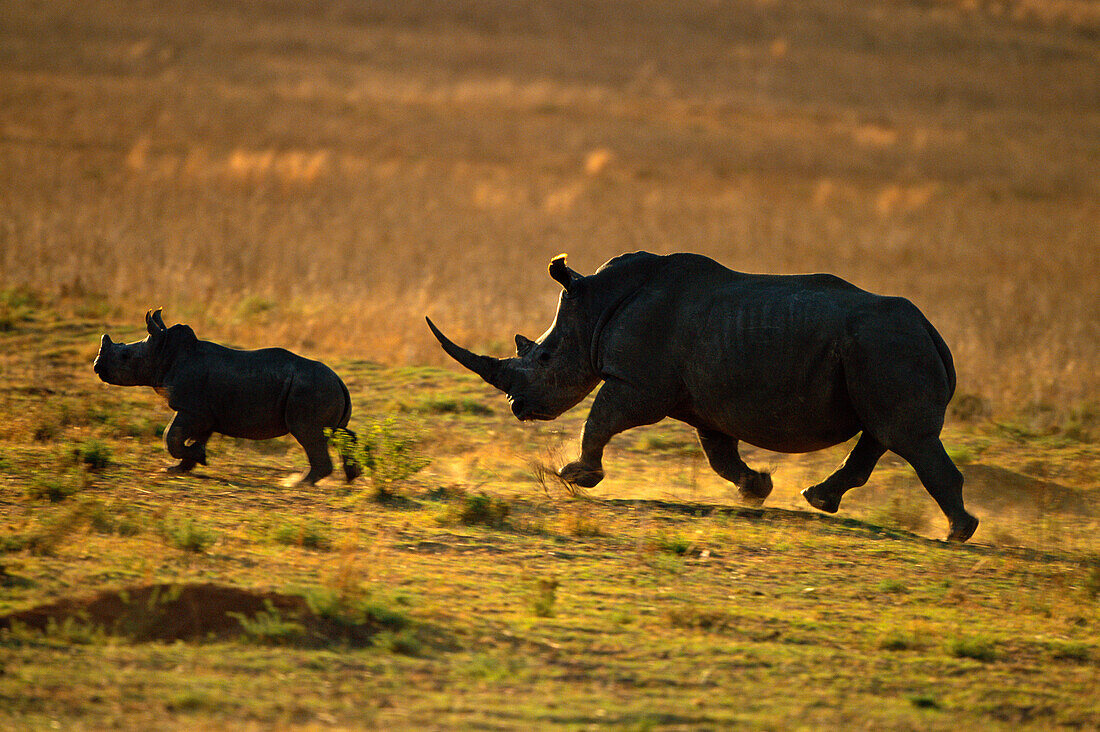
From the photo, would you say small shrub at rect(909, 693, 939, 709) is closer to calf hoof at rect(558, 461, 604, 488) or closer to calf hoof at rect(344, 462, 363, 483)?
calf hoof at rect(558, 461, 604, 488)

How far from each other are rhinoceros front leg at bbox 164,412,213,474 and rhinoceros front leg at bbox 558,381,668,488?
236 centimetres

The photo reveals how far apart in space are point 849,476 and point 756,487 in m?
0.66

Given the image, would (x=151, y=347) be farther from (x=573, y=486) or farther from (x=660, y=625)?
(x=660, y=625)

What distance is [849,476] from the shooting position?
8.47 metres

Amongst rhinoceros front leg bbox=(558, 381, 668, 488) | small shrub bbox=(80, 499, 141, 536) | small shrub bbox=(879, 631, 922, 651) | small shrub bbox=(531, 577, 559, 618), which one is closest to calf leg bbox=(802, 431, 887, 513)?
rhinoceros front leg bbox=(558, 381, 668, 488)

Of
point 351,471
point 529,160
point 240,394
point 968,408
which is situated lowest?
point 351,471

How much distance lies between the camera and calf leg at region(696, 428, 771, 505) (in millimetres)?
8852

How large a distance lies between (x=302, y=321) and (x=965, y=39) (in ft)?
151

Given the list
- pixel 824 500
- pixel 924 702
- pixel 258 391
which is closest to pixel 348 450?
pixel 258 391

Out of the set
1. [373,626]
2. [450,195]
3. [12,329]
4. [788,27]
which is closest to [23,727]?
[373,626]

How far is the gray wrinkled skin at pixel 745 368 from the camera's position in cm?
782

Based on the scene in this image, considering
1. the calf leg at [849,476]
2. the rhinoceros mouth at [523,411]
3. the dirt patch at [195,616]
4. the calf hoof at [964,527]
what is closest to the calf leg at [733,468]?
the calf leg at [849,476]

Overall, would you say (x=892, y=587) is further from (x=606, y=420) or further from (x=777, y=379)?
(x=606, y=420)

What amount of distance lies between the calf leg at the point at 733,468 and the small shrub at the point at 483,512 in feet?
5.53
